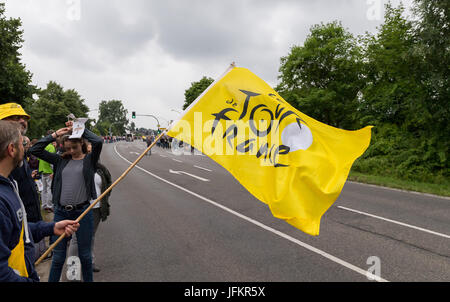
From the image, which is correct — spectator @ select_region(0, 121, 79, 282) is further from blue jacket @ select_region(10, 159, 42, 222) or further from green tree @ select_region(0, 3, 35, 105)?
green tree @ select_region(0, 3, 35, 105)

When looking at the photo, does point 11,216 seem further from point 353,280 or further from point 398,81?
point 398,81

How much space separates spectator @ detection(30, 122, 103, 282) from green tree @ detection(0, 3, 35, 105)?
16.9 meters

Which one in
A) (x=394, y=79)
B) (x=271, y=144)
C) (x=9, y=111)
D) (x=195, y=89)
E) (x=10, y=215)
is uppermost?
(x=195, y=89)

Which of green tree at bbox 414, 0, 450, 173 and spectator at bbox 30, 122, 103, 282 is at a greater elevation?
green tree at bbox 414, 0, 450, 173

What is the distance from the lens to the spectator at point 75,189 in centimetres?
343

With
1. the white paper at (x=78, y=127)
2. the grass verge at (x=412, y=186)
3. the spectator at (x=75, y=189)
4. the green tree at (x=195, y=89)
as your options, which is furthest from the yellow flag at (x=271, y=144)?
the green tree at (x=195, y=89)

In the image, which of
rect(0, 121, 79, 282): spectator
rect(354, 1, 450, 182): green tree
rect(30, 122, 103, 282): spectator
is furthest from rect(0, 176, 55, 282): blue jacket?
rect(354, 1, 450, 182): green tree

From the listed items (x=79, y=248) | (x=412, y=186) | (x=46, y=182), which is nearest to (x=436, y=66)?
(x=412, y=186)

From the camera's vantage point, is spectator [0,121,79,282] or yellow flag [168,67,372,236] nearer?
spectator [0,121,79,282]

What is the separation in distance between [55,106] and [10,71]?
41.9 m

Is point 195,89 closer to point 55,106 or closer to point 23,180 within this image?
point 55,106

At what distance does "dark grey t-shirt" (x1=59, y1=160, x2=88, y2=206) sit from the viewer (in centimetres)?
346

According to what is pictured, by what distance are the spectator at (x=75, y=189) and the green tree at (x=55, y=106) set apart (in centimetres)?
5086

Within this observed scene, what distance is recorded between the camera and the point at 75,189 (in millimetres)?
3469
